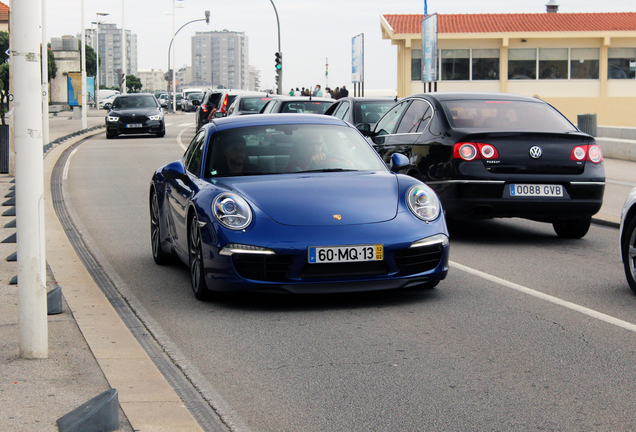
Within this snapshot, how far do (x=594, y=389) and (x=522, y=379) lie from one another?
35cm

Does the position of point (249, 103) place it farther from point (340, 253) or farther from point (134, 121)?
point (340, 253)

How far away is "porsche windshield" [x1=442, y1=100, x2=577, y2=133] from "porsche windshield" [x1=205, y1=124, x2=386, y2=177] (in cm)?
241

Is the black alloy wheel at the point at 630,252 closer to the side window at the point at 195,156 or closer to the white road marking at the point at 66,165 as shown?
the side window at the point at 195,156

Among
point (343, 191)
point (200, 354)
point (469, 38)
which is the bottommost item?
point (200, 354)

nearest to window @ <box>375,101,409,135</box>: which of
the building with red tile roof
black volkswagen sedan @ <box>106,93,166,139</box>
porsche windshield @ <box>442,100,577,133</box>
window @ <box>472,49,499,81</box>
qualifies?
porsche windshield @ <box>442,100,577,133</box>

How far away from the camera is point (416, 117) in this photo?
33.5 feet

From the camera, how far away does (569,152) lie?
29.3ft

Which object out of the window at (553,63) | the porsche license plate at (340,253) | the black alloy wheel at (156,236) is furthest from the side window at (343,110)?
the window at (553,63)

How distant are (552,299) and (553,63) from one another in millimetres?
43769

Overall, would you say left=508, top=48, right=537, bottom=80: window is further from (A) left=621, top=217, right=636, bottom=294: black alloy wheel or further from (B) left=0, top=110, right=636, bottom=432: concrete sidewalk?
(B) left=0, top=110, right=636, bottom=432: concrete sidewalk

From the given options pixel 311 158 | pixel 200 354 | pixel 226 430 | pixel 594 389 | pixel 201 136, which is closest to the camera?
pixel 226 430

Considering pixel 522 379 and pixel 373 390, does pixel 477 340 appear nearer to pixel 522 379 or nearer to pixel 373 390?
pixel 522 379

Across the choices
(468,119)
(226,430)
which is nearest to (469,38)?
(468,119)

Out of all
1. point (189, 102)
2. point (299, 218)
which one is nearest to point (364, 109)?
point (299, 218)
